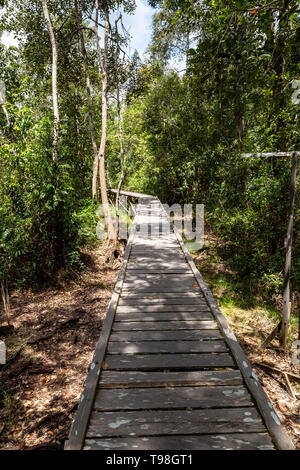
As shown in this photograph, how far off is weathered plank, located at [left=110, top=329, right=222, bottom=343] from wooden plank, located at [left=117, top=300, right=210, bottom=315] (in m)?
0.43

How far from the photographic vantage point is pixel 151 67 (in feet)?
34.5

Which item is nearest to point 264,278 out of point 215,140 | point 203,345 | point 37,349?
point 203,345

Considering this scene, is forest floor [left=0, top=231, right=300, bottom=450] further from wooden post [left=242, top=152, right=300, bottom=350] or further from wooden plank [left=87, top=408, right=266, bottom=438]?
wooden plank [left=87, top=408, right=266, bottom=438]

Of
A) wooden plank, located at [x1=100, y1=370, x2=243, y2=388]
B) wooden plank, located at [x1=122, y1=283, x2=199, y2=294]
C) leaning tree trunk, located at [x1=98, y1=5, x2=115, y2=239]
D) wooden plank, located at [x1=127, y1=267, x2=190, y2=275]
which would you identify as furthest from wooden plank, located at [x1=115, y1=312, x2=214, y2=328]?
leaning tree trunk, located at [x1=98, y1=5, x2=115, y2=239]

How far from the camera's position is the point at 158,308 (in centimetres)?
331

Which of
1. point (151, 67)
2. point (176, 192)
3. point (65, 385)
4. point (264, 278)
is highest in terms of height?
point (151, 67)

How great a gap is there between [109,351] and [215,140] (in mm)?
10704

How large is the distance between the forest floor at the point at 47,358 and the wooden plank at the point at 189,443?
53.7 inches

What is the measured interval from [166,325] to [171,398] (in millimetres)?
1015

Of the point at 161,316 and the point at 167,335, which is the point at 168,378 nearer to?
the point at 167,335

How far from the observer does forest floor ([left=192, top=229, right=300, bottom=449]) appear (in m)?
3.40

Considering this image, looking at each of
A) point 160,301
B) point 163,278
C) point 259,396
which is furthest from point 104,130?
point 259,396

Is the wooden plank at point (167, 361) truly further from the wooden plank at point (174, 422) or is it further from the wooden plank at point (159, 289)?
the wooden plank at point (159, 289)

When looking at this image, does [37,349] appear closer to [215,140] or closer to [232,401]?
[232,401]
